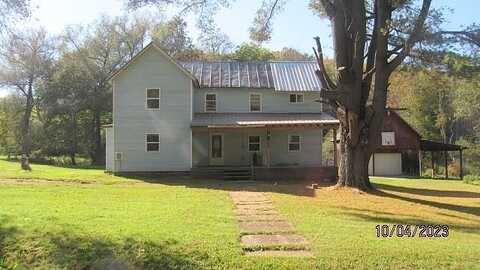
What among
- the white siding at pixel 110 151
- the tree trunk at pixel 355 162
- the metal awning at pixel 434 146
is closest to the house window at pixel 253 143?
the white siding at pixel 110 151

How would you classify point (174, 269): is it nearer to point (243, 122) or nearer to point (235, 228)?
point (235, 228)

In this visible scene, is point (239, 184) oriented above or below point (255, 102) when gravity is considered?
below

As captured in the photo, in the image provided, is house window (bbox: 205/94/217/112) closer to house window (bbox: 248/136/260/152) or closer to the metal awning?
house window (bbox: 248/136/260/152)

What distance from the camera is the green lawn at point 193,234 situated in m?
8.17

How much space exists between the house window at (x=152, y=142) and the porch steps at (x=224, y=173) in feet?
8.28

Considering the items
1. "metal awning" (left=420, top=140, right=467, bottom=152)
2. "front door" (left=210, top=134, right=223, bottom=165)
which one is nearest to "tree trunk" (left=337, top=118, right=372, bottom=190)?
"front door" (left=210, top=134, right=223, bottom=165)

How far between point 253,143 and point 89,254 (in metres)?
21.9

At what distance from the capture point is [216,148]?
1168 inches

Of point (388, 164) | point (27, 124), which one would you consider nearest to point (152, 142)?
point (388, 164)

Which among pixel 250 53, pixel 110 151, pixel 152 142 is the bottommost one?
pixel 110 151

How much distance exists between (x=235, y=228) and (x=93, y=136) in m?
41.7

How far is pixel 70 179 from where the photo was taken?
24391 millimetres

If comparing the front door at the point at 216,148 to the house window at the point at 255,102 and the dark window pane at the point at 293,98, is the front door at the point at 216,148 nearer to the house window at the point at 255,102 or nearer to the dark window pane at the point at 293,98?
the house window at the point at 255,102

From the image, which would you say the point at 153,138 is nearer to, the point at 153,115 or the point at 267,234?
the point at 153,115
